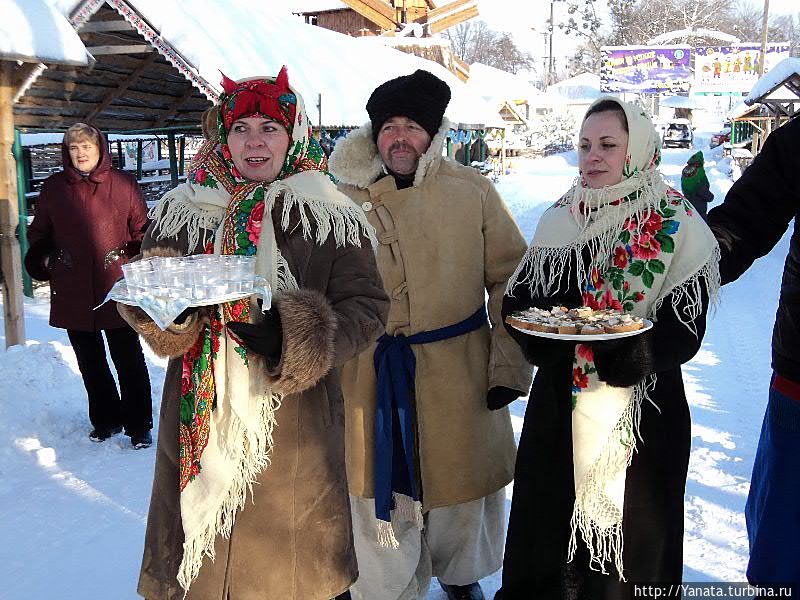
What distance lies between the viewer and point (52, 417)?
4781mm

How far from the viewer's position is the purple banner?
117 feet

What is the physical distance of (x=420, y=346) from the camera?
2828 mm

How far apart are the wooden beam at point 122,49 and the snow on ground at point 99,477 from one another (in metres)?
2.96

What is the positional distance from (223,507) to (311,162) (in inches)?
39.9

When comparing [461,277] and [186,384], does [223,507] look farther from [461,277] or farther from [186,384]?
[461,277]

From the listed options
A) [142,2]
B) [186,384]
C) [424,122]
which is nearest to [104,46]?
[142,2]

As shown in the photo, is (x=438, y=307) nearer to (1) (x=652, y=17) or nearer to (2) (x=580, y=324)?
(2) (x=580, y=324)

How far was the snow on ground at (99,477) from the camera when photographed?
3.16m

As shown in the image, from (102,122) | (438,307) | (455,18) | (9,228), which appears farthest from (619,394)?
(455,18)

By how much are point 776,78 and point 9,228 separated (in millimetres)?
13894

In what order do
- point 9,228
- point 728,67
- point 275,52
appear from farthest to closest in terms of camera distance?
1. point 728,67
2. point 275,52
3. point 9,228

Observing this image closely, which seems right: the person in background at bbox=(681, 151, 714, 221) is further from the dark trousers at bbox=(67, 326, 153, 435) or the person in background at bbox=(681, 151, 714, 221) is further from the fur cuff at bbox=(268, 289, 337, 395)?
the fur cuff at bbox=(268, 289, 337, 395)

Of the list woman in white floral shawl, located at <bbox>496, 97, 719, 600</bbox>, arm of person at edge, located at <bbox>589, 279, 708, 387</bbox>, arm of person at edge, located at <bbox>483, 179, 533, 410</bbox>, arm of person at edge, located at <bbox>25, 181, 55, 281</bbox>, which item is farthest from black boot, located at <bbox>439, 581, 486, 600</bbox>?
arm of person at edge, located at <bbox>25, 181, 55, 281</bbox>

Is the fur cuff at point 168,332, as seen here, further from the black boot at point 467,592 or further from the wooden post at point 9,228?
the wooden post at point 9,228
